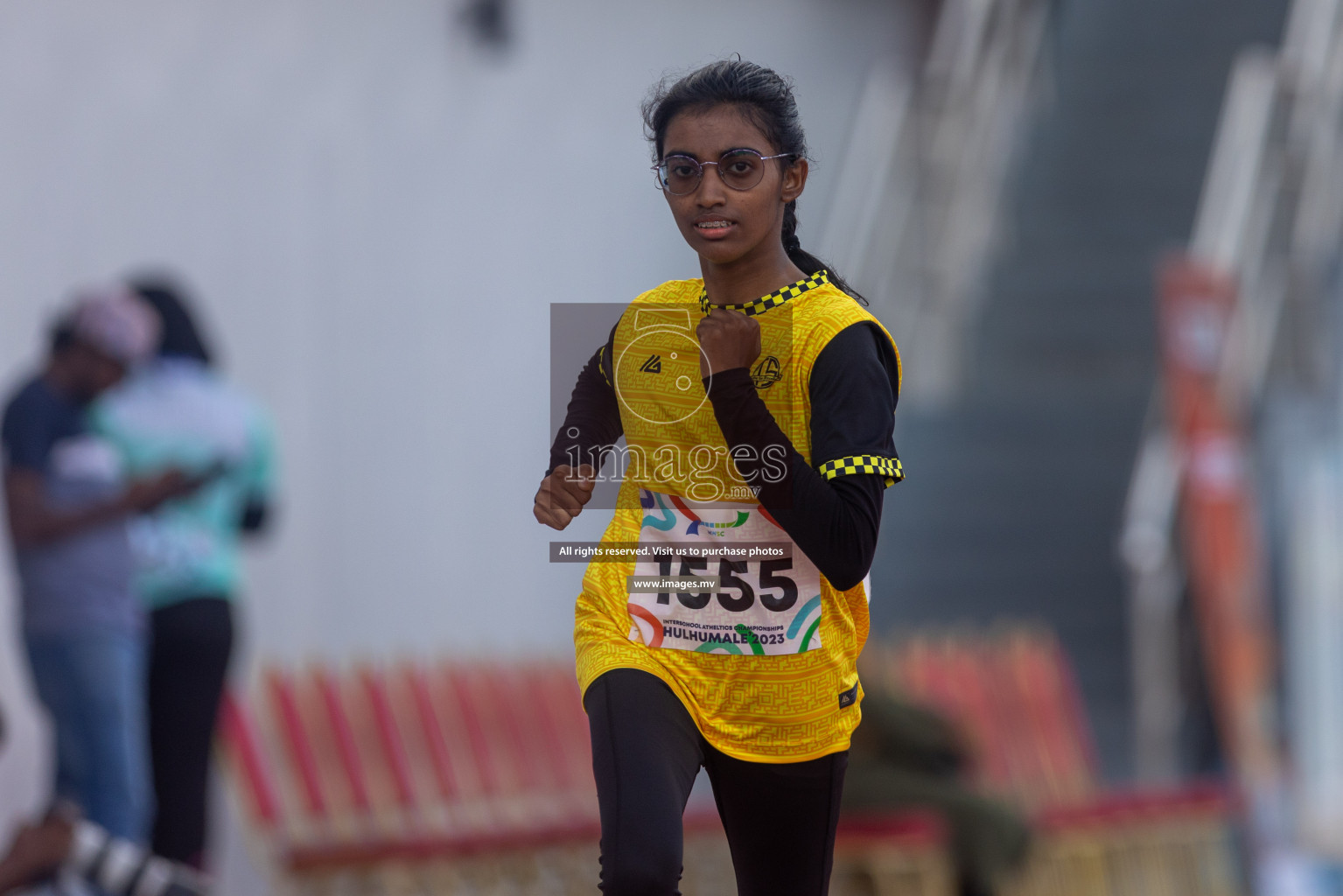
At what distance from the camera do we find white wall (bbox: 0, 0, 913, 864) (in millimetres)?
6395

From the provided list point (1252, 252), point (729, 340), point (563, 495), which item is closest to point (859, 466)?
point (729, 340)

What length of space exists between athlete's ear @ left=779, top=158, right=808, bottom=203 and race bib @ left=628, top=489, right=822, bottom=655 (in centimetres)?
35

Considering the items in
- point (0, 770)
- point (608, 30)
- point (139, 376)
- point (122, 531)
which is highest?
point (608, 30)

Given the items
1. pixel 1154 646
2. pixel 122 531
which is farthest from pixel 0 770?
pixel 1154 646

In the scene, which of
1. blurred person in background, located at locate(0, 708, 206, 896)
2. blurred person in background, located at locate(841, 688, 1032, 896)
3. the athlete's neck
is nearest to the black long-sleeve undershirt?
the athlete's neck

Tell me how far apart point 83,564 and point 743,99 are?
2.95 meters

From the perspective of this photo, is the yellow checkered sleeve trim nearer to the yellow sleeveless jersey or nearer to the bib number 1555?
the yellow sleeveless jersey

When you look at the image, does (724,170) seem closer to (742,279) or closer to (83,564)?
(742,279)

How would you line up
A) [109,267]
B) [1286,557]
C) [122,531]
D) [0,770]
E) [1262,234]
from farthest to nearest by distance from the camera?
1. [1262,234]
2. [1286,557]
3. [109,267]
4. [0,770]
5. [122,531]

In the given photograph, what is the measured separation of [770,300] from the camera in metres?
1.94

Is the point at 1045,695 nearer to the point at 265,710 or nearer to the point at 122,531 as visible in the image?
the point at 265,710

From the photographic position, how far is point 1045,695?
7.72 metres

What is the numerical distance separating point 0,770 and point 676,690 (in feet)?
14.2

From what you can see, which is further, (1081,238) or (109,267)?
(1081,238)
